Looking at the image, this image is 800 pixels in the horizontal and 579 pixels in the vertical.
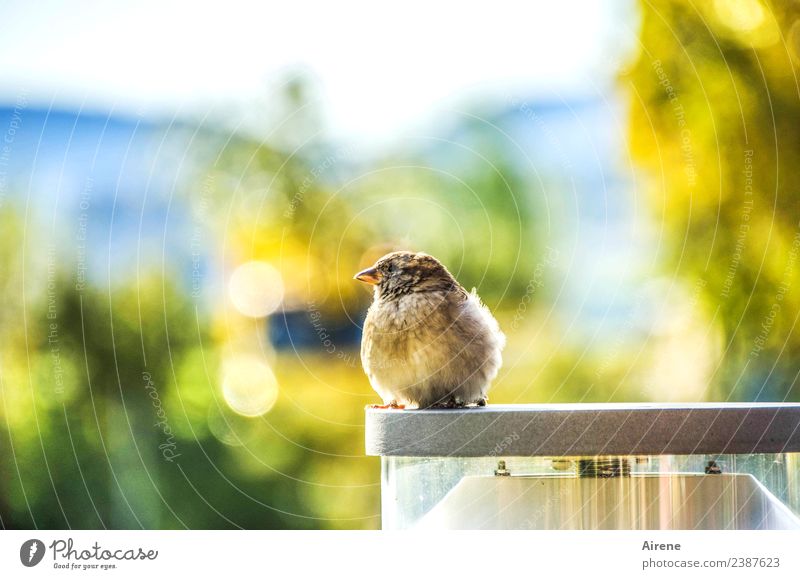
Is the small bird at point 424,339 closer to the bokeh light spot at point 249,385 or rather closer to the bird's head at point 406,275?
the bird's head at point 406,275

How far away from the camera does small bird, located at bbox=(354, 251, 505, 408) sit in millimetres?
2605

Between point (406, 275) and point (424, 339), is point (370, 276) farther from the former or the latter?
point (424, 339)

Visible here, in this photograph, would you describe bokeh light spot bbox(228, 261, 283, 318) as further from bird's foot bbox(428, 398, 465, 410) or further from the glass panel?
the glass panel

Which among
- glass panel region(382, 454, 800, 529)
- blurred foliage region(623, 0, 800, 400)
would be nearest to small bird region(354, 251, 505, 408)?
glass panel region(382, 454, 800, 529)

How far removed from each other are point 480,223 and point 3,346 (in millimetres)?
2498

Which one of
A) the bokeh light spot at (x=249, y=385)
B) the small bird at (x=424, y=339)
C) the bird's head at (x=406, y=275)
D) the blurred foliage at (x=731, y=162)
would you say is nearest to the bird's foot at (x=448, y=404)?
the small bird at (x=424, y=339)

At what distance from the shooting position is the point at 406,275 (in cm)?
277

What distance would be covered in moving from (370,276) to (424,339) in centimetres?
30

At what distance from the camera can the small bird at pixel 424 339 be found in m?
2.61

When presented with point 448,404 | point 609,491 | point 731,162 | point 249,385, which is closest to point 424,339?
point 448,404

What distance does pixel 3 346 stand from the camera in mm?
4684
